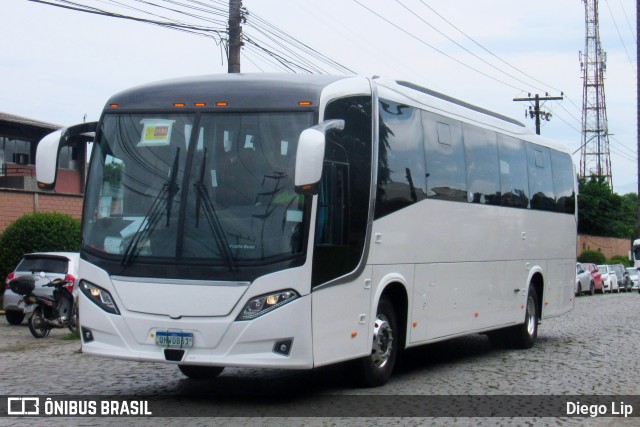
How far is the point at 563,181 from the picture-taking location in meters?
18.9

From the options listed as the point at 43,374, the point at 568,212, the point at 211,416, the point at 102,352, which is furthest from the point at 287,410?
the point at 568,212

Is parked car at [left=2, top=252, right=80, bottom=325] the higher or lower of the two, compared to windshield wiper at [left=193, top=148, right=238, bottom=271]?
lower

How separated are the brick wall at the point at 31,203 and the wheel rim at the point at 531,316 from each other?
16.5 meters

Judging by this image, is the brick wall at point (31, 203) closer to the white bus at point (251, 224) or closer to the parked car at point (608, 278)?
the white bus at point (251, 224)

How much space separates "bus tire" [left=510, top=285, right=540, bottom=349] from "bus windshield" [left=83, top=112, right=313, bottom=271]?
26.4 feet

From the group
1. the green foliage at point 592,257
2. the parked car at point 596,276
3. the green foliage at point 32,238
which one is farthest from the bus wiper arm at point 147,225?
the green foliage at point 592,257

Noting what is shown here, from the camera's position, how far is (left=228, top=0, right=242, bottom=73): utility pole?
72.2 feet

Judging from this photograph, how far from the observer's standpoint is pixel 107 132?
10.7 m

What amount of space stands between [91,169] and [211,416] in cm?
292

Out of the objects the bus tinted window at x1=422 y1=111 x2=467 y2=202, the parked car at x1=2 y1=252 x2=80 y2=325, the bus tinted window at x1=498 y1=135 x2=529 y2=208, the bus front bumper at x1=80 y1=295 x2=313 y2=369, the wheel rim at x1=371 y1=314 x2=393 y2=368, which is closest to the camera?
the bus front bumper at x1=80 y1=295 x2=313 y2=369

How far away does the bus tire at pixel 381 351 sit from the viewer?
11.3m

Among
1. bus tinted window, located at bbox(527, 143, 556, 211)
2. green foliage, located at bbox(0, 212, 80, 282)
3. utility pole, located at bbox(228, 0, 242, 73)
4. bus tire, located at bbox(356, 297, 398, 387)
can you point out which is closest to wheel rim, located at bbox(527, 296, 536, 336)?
bus tinted window, located at bbox(527, 143, 556, 211)

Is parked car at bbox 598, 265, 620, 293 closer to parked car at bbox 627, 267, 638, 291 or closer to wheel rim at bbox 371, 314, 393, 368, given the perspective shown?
parked car at bbox 627, 267, 638, 291

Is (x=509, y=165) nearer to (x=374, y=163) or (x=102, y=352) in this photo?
(x=374, y=163)
